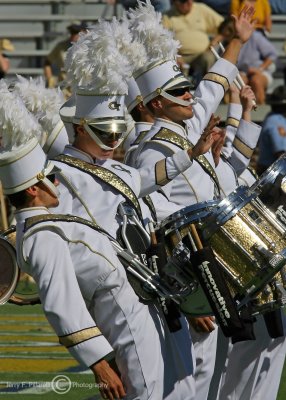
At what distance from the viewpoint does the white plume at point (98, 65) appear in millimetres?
5832

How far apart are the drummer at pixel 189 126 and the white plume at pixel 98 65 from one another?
57cm

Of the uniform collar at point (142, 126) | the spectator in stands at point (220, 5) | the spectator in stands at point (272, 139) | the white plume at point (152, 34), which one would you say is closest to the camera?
the white plume at point (152, 34)

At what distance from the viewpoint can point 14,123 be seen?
5.26 m

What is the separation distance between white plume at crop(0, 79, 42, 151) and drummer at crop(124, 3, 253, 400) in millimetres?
1082

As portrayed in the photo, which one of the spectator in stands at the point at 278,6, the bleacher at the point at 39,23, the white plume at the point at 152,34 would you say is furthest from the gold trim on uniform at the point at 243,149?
the bleacher at the point at 39,23

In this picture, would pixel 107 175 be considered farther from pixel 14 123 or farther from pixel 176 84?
pixel 176 84

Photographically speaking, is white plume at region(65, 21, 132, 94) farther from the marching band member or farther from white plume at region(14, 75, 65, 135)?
white plume at region(14, 75, 65, 135)

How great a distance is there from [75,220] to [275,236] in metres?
0.93

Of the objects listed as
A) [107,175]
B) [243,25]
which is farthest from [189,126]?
[107,175]

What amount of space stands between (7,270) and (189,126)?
1914 millimetres

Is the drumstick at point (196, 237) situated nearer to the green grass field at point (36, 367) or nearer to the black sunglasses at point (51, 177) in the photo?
the black sunglasses at point (51, 177)

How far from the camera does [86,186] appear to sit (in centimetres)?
571

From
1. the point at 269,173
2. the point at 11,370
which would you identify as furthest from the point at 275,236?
the point at 11,370

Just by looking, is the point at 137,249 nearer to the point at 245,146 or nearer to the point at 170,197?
the point at 170,197
